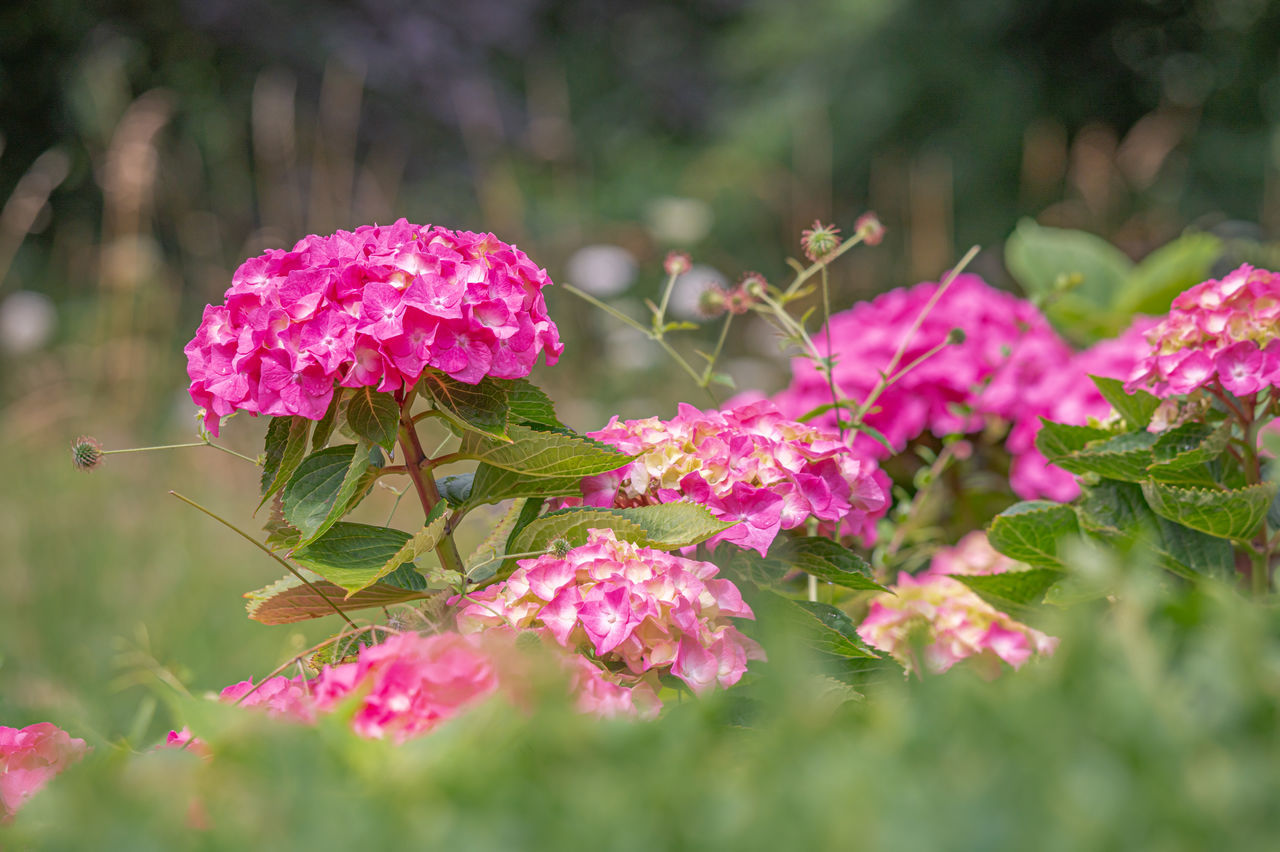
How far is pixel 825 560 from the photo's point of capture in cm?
95

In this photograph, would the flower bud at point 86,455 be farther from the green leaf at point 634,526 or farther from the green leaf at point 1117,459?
the green leaf at point 1117,459

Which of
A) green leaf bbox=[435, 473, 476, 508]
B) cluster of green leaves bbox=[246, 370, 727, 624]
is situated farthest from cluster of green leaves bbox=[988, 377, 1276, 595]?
green leaf bbox=[435, 473, 476, 508]

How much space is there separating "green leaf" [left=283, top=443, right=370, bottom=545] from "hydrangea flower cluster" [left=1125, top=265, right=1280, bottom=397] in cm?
73

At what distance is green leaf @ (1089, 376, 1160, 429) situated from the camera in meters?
1.08

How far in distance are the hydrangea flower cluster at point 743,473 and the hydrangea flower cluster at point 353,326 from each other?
0.53 ft

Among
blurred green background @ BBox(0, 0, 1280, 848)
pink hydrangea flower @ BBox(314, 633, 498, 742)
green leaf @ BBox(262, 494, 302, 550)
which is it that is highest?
pink hydrangea flower @ BBox(314, 633, 498, 742)

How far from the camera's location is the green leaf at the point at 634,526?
2.71 feet

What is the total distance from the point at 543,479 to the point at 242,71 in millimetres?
6671

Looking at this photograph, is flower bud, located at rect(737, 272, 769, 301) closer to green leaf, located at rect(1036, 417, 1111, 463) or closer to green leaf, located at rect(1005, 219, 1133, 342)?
green leaf, located at rect(1036, 417, 1111, 463)

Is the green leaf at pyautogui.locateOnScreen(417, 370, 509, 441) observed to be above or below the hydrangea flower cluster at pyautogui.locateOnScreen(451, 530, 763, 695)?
above

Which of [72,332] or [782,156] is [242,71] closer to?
[72,332]

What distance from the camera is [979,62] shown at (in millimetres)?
Answer: 5520

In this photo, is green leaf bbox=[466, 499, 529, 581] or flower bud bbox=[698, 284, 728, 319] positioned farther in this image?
flower bud bbox=[698, 284, 728, 319]

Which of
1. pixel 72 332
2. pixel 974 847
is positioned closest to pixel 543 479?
pixel 974 847
